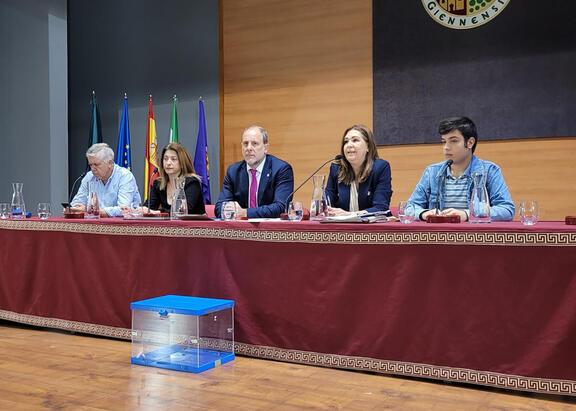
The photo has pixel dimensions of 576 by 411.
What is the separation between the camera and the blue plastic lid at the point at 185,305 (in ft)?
7.60

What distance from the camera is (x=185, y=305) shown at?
2.39 m

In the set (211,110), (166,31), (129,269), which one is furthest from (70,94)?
(129,269)

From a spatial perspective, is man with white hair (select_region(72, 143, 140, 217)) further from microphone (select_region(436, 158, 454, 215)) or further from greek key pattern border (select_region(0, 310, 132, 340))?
microphone (select_region(436, 158, 454, 215))

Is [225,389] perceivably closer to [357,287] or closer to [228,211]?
[357,287]

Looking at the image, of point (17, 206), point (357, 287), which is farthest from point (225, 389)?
point (17, 206)

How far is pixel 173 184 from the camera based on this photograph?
3.71 meters

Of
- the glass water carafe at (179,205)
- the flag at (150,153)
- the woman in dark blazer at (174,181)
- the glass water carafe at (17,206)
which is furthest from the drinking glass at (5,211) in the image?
the flag at (150,153)

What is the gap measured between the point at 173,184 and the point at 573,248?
8.11ft

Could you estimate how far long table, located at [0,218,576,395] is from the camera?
78.9 inches

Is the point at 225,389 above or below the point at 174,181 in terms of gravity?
below

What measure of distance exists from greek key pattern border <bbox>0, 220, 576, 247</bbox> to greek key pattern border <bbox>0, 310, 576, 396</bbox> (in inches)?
18.6

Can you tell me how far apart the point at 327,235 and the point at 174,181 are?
5.31 ft

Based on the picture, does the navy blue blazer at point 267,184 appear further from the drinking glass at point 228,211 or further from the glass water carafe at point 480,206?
the glass water carafe at point 480,206

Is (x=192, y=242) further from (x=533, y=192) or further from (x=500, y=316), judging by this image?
(x=533, y=192)
